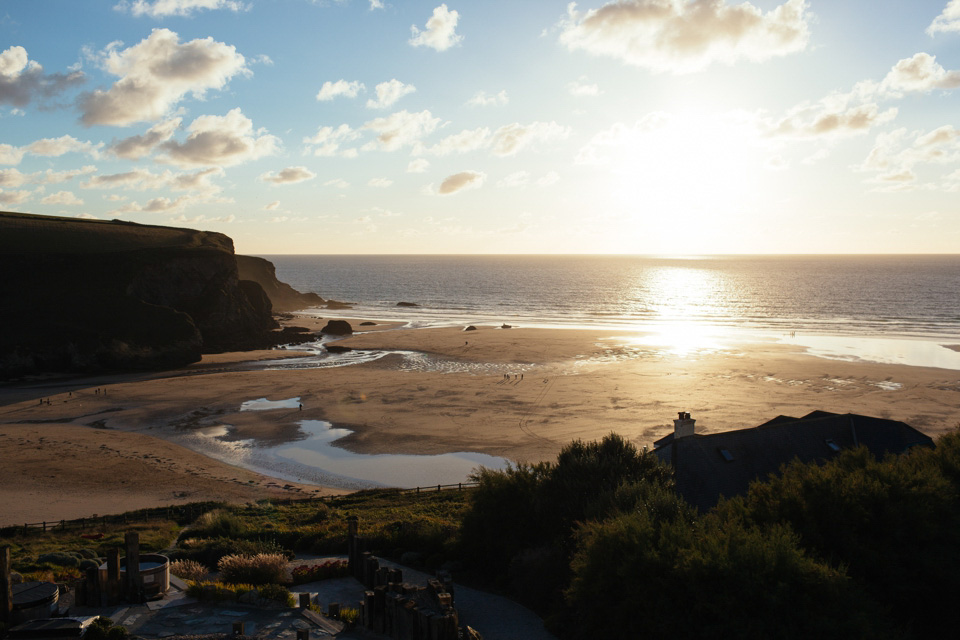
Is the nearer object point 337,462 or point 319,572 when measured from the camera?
point 319,572

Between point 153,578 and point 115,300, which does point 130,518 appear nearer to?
point 153,578

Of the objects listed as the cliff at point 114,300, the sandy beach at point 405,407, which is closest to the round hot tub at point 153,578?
the sandy beach at point 405,407

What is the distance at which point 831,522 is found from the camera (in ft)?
48.1

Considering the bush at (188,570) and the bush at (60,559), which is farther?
the bush at (60,559)

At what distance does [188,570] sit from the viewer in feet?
60.4

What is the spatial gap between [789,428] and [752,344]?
5380 centimetres

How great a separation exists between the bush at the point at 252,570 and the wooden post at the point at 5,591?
478 cm

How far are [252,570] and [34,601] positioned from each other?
4.94m

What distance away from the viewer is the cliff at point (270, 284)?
13512 cm

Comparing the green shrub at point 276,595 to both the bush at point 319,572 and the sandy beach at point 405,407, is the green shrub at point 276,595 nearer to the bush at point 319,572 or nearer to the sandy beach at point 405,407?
the bush at point 319,572

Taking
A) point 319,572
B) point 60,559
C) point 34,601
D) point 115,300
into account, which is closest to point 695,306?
point 115,300

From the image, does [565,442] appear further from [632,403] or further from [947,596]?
[947,596]

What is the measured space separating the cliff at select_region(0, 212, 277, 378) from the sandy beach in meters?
5.01

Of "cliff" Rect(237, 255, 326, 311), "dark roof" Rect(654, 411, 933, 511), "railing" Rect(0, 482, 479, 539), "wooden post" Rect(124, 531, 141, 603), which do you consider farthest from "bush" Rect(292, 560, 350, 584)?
"cliff" Rect(237, 255, 326, 311)
